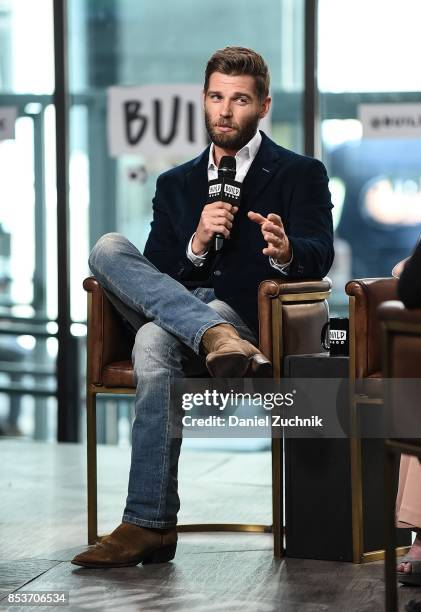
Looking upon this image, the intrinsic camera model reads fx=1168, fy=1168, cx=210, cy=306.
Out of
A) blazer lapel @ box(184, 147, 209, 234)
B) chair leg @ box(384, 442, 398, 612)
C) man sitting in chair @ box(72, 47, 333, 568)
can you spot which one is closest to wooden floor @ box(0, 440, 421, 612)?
man sitting in chair @ box(72, 47, 333, 568)

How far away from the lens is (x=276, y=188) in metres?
3.53

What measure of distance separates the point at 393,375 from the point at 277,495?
0.97 meters

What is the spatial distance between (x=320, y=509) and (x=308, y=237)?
2.60 ft

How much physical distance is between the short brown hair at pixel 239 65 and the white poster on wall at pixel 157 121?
1787 mm

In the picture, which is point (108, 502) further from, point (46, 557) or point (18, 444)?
point (18, 444)

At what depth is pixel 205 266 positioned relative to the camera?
358cm

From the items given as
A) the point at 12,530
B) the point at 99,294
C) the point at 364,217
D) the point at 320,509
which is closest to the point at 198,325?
the point at 99,294

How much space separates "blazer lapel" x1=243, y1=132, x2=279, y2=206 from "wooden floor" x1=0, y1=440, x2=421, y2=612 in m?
1.05

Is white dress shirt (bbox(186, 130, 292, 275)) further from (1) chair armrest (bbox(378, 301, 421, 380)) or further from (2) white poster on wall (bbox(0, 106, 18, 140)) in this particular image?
(2) white poster on wall (bbox(0, 106, 18, 140))

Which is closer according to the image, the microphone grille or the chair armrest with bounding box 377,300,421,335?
the chair armrest with bounding box 377,300,421,335

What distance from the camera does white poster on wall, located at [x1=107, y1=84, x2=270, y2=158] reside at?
17.8 feet

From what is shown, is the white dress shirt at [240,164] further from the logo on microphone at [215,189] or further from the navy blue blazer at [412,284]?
the navy blue blazer at [412,284]

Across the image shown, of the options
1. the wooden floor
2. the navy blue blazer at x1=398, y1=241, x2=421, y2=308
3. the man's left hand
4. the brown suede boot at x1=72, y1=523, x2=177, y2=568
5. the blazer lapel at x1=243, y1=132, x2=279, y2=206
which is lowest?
the wooden floor

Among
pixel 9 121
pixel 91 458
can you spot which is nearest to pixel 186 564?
pixel 91 458
